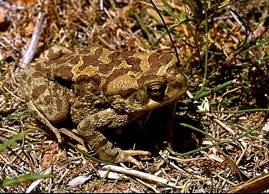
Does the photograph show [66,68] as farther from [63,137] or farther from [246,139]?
[246,139]

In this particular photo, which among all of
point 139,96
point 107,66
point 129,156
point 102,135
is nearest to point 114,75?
point 107,66

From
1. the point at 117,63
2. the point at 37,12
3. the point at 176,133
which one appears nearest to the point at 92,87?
the point at 117,63

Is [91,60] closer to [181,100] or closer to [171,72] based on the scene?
[171,72]

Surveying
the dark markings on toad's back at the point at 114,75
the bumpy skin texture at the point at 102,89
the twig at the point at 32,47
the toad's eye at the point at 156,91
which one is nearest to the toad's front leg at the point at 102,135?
the bumpy skin texture at the point at 102,89

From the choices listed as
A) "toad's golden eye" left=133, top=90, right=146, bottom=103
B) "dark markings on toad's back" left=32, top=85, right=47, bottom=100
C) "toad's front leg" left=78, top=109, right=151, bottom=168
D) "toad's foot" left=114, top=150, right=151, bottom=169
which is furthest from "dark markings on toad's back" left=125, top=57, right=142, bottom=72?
"dark markings on toad's back" left=32, top=85, right=47, bottom=100

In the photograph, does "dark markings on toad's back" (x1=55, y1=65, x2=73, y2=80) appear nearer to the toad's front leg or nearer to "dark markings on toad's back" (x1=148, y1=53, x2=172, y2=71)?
the toad's front leg

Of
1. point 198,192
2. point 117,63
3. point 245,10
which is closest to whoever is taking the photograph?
point 198,192
